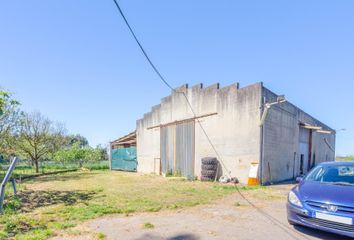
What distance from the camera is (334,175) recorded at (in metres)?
5.23

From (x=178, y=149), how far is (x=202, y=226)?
11413 millimetres

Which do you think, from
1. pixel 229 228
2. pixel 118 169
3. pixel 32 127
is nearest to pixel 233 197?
pixel 229 228

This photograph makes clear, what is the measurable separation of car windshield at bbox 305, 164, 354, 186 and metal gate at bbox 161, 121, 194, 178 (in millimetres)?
9807

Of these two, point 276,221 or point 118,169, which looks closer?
point 276,221

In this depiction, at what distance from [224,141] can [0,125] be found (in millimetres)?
14004

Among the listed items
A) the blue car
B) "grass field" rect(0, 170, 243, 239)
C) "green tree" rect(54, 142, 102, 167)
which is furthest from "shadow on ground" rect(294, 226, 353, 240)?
"green tree" rect(54, 142, 102, 167)

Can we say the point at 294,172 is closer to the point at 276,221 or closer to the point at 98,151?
the point at 276,221

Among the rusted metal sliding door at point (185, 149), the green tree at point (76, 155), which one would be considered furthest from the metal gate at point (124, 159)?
the rusted metal sliding door at point (185, 149)

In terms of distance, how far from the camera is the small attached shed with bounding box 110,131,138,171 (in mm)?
22547

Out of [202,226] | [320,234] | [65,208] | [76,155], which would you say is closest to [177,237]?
[202,226]

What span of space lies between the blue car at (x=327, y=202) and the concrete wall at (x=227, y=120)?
6604 millimetres

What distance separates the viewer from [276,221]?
552 cm

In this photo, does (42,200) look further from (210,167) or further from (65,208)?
(210,167)

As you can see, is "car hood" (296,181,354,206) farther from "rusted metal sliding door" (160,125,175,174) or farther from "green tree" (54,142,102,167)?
"green tree" (54,142,102,167)
